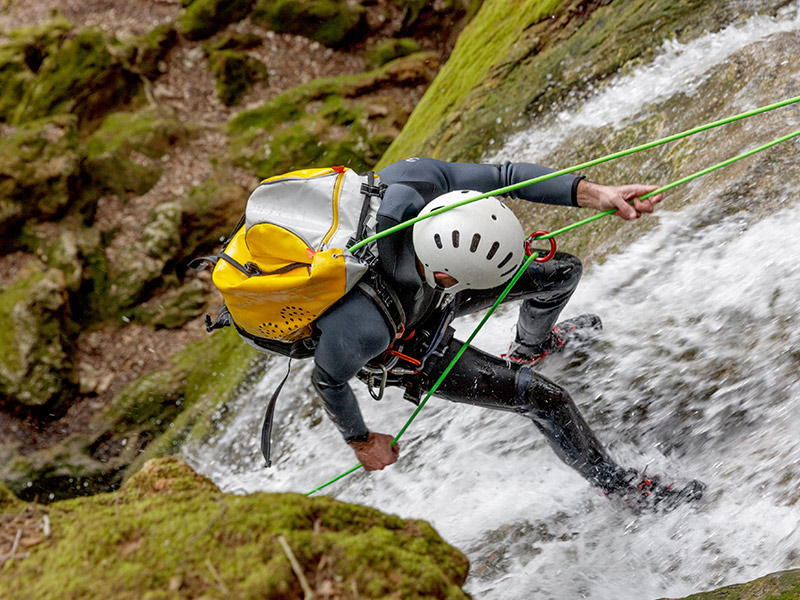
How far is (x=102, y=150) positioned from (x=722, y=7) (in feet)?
32.1

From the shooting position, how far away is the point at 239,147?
447 inches

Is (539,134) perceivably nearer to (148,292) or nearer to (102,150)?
(148,292)

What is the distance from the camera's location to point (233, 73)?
12.3 m

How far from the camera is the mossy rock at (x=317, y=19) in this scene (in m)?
12.5

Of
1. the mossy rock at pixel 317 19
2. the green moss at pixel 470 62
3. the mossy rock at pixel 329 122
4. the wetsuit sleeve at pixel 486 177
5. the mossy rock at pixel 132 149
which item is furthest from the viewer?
the mossy rock at pixel 317 19

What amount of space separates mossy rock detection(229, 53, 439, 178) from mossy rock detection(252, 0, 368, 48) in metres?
1.83

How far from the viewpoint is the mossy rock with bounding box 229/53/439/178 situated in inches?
408

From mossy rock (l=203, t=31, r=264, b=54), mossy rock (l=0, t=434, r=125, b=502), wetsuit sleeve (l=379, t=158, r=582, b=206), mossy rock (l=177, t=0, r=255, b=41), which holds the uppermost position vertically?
mossy rock (l=177, t=0, r=255, b=41)

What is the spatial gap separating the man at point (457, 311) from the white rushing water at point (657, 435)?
30 cm

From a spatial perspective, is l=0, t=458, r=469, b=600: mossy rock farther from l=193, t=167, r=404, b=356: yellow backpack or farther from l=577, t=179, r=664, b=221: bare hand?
l=577, t=179, r=664, b=221: bare hand

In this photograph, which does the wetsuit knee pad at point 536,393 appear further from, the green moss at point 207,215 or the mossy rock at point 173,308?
the green moss at point 207,215

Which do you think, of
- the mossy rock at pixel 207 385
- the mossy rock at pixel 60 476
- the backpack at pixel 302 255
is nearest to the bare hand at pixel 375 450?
the backpack at pixel 302 255

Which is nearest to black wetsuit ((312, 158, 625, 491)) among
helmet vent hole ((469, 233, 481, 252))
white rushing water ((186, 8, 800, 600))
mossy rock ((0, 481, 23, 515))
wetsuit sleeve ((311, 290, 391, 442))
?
wetsuit sleeve ((311, 290, 391, 442))

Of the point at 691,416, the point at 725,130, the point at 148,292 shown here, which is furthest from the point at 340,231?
the point at 148,292
